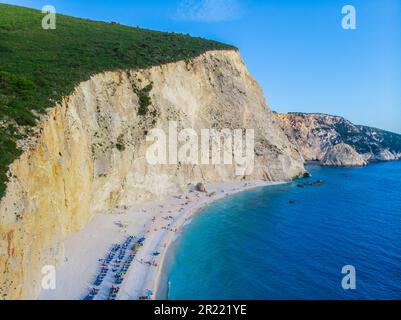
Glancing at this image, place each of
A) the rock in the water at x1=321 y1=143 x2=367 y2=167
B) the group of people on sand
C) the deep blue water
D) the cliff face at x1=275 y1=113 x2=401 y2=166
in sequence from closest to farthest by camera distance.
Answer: the group of people on sand, the deep blue water, the rock in the water at x1=321 y1=143 x2=367 y2=167, the cliff face at x1=275 y1=113 x2=401 y2=166

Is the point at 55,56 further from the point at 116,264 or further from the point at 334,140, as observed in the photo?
the point at 334,140

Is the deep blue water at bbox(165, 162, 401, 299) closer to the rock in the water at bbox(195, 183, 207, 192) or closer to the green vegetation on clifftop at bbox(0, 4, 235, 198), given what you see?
the rock in the water at bbox(195, 183, 207, 192)

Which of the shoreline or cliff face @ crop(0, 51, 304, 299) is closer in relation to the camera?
cliff face @ crop(0, 51, 304, 299)

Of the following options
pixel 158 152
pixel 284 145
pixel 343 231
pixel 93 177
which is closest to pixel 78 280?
pixel 93 177

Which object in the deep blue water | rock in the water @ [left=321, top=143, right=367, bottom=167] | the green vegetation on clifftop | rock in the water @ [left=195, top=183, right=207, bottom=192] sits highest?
the green vegetation on clifftop

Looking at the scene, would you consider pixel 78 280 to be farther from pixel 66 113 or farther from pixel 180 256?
pixel 66 113

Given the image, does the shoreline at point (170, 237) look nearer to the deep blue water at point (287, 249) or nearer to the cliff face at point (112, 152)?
the deep blue water at point (287, 249)

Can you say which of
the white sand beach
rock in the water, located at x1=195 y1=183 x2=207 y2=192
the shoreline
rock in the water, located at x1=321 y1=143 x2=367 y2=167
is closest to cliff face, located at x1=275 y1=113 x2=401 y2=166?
rock in the water, located at x1=321 y1=143 x2=367 y2=167

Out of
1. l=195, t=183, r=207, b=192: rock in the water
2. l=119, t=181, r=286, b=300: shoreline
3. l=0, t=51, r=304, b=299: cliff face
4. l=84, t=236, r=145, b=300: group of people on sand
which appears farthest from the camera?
l=195, t=183, r=207, b=192: rock in the water
